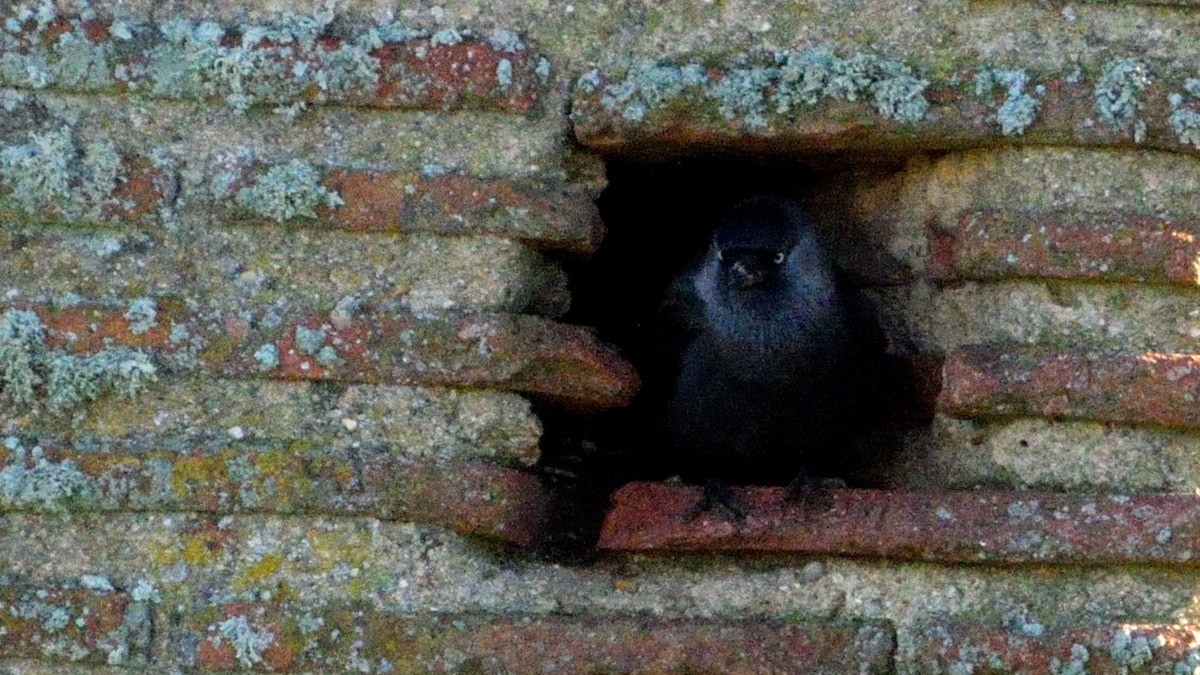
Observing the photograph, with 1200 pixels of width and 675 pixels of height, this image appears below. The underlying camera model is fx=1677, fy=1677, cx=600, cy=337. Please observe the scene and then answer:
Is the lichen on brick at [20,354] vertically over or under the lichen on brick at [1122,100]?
under

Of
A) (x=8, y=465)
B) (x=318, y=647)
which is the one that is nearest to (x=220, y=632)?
(x=318, y=647)

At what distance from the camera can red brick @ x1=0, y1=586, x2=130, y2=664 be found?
7.25ft

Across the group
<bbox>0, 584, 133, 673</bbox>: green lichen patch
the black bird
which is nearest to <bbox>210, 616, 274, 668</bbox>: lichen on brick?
<bbox>0, 584, 133, 673</bbox>: green lichen patch

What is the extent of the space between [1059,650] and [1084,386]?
360mm

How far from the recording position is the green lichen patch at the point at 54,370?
7.46 feet

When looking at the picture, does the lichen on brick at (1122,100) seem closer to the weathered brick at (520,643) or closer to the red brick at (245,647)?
the weathered brick at (520,643)

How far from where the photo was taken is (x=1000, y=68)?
2391mm

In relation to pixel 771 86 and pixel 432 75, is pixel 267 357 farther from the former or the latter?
pixel 771 86

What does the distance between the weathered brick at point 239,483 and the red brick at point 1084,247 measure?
832 mm

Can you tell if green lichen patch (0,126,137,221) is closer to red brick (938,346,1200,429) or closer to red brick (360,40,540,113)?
red brick (360,40,540,113)

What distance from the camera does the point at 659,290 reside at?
3604 mm

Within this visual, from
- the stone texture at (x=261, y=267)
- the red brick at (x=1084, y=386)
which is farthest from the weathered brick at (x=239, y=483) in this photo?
the red brick at (x=1084, y=386)

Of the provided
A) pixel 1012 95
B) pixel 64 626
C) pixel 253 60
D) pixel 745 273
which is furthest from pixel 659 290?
pixel 64 626

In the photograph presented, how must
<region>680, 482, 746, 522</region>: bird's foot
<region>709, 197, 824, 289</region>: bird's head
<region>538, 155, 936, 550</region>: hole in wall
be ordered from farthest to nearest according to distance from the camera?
1. <region>709, 197, 824, 289</region>: bird's head
2. <region>538, 155, 936, 550</region>: hole in wall
3. <region>680, 482, 746, 522</region>: bird's foot
